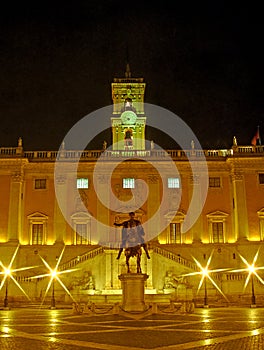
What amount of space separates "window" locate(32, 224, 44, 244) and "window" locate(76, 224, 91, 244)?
309 centimetres

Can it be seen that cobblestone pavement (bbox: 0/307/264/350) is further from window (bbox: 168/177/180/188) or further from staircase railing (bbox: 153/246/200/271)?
window (bbox: 168/177/180/188)

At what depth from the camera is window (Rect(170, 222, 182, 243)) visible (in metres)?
43.1

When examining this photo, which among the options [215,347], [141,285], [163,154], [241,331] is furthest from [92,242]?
[215,347]

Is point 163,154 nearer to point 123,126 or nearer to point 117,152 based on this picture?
point 117,152

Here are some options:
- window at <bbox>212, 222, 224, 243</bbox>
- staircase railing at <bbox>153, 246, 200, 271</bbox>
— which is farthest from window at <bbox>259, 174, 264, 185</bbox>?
staircase railing at <bbox>153, 246, 200, 271</bbox>

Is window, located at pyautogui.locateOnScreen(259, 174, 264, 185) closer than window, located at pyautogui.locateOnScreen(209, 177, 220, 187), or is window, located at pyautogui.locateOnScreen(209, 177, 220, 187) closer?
window, located at pyautogui.locateOnScreen(259, 174, 264, 185)

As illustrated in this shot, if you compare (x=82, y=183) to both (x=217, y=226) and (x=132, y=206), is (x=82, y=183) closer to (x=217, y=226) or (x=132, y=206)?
(x=132, y=206)

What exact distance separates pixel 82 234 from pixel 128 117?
14.1 metres

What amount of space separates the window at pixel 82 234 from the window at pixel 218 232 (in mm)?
10674

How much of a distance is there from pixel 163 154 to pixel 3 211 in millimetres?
14553

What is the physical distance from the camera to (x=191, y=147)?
46031 millimetres

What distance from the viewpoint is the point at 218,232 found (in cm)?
4375

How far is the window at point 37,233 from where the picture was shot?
43250 millimetres

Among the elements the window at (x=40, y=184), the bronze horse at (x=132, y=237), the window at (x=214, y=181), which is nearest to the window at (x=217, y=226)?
the window at (x=214, y=181)
